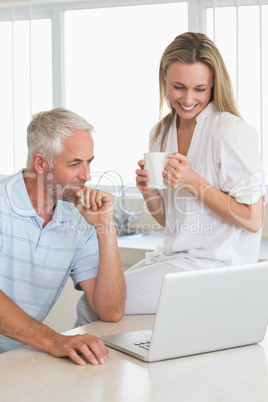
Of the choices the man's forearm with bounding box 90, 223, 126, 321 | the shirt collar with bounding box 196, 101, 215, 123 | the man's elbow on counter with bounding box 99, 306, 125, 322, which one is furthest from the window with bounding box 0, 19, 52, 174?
the man's elbow on counter with bounding box 99, 306, 125, 322

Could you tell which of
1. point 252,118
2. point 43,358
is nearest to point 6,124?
point 252,118

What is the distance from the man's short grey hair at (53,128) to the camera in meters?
1.64

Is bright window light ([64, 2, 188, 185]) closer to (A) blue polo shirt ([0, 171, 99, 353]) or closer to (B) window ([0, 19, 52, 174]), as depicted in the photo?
(B) window ([0, 19, 52, 174])

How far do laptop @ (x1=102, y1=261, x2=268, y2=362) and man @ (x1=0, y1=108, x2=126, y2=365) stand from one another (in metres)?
0.39

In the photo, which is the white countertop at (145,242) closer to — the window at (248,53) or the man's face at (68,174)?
the window at (248,53)

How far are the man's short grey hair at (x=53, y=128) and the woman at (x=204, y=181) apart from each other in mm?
229

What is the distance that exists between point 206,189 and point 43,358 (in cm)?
74

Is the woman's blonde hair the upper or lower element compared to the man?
upper

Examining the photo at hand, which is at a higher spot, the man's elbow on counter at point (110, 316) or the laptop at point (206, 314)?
the laptop at point (206, 314)

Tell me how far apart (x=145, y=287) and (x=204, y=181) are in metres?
0.36

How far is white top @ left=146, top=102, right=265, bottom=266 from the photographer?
5.50ft

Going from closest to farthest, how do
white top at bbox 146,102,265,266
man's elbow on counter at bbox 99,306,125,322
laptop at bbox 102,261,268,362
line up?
1. laptop at bbox 102,261,268,362
2. man's elbow on counter at bbox 99,306,125,322
3. white top at bbox 146,102,265,266

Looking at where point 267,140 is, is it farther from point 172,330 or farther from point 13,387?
point 13,387

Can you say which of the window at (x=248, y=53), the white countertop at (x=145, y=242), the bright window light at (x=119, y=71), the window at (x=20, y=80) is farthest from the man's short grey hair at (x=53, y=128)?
the window at (x=20, y=80)
